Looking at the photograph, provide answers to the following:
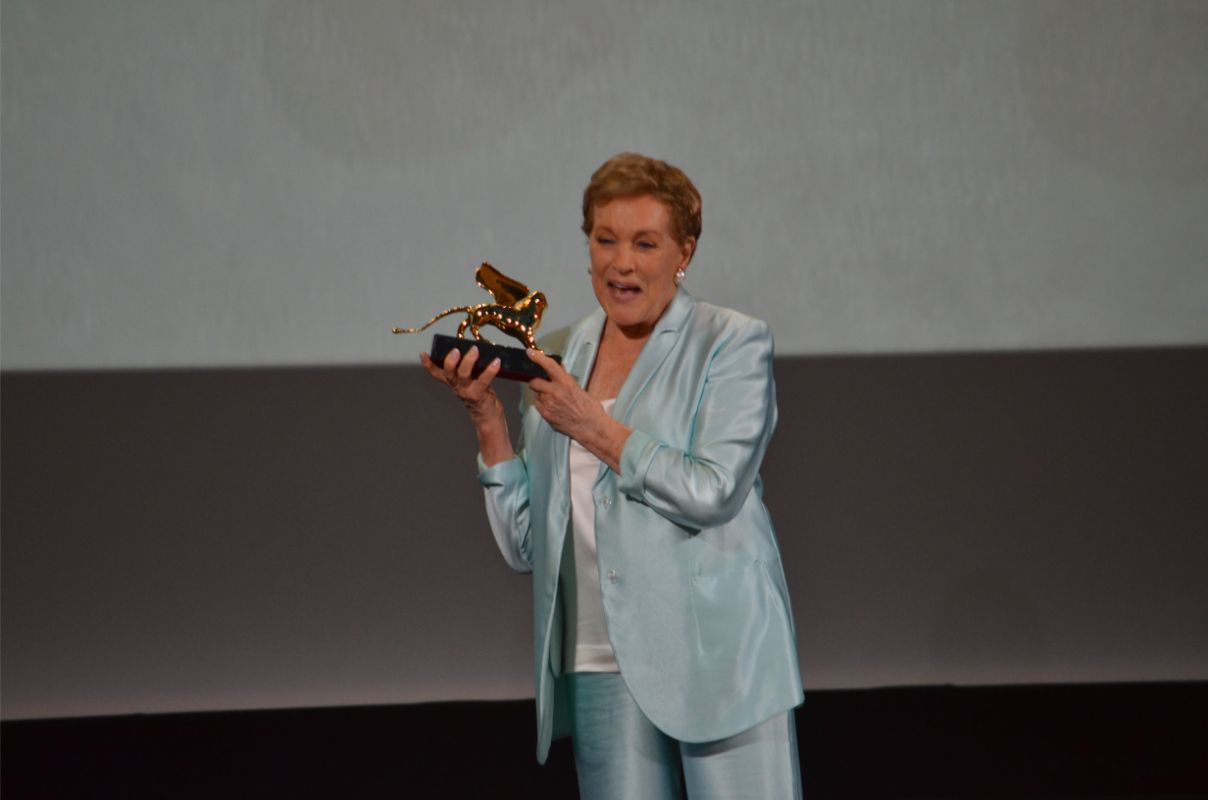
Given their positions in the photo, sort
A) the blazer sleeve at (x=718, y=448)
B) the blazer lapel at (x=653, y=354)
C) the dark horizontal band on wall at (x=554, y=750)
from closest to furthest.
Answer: the blazer sleeve at (x=718, y=448), the blazer lapel at (x=653, y=354), the dark horizontal band on wall at (x=554, y=750)

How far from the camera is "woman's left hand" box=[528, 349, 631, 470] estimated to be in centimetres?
136

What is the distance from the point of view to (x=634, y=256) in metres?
1.42

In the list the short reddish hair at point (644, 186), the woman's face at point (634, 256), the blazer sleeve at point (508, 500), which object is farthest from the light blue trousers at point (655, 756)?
the short reddish hair at point (644, 186)

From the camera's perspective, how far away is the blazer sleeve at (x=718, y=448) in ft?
4.39

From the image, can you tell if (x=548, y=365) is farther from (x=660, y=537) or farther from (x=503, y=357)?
(x=660, y=537)

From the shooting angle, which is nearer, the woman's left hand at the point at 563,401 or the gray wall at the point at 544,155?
the woman's left hand at the point at 563,401

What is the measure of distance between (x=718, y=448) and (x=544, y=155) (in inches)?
72.7

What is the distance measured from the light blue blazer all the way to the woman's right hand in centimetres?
11

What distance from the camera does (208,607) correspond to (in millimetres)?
3416

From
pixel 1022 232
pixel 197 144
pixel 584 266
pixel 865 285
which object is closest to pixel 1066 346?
pixel 1022 232

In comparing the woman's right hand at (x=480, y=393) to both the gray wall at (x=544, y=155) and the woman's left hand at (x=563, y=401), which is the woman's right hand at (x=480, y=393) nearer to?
the woman's left hand at (x=563, y=401)

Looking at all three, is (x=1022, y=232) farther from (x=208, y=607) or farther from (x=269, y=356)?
(x=208, y=607)

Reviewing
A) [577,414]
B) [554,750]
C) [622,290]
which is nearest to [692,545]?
[577,414]

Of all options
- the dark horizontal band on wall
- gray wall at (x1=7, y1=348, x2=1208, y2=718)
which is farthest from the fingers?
gray wall at (x1=7, y1=348, x2=1208, y2=718)
